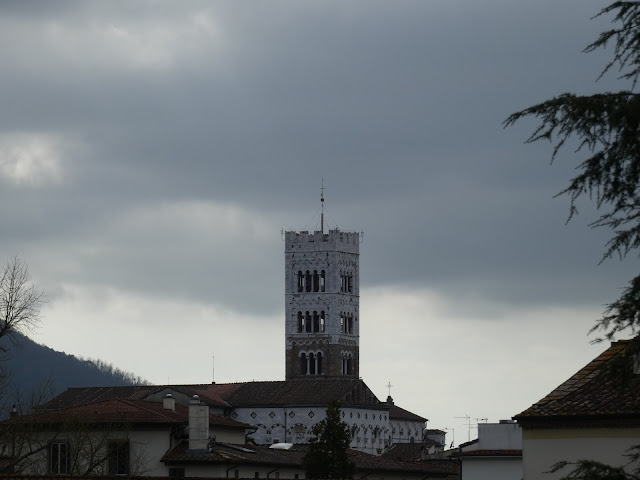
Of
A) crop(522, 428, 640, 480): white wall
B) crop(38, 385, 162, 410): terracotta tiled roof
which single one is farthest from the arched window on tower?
crop(522, 428, 640, 480): white wall

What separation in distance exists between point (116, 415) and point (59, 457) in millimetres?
4625

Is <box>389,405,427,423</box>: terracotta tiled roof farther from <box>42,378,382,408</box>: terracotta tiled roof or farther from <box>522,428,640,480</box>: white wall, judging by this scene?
<box>522,428,640,480</box>: white wall

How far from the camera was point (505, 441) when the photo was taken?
58125 millimetres

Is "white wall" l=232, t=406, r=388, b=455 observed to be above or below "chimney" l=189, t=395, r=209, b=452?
above

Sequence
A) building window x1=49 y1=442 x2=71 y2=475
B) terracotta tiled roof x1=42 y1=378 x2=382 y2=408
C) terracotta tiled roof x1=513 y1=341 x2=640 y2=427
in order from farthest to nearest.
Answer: terracotta tiled roof x1=42 y1=378 x2=382 y2=408, building window x1=49 y1=442 x2=71 y2=475, terracotta tiled roof x1=513 y1=341 x2=640 y2=427

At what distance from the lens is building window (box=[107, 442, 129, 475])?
71.6 meters

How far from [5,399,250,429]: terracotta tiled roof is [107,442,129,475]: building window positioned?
4.27 ft

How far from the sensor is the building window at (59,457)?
230 feet

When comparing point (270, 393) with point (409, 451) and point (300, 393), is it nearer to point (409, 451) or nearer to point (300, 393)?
point (300, 393)

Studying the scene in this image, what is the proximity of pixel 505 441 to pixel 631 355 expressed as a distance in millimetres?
38950

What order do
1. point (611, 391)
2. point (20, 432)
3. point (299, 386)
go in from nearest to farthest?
1. point (611, 391)
2. point (20, 432)
3. point (299, 386)

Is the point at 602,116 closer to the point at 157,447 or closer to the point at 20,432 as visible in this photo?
the point at 20,432

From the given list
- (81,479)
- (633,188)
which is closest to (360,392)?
(81,479)

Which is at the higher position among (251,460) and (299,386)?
(299,386)
